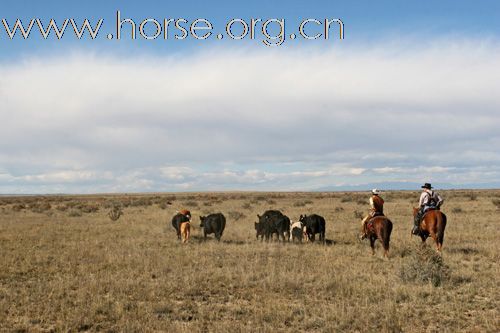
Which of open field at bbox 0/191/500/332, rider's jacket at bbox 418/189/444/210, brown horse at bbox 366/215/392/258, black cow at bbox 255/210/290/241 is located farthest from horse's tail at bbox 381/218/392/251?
black cow at bbox 255/210/290/241

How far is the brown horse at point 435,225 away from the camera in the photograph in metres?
15.0

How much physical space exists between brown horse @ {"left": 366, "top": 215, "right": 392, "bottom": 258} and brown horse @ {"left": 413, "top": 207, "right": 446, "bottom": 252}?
139 cm

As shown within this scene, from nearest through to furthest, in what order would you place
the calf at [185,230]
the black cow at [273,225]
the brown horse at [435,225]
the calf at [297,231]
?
the brown horse at [435,225], the calf at [185,230], the calf at [297,231], the black cow at [273,225]

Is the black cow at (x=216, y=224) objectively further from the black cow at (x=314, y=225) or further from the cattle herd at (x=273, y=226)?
the black cow at (x=314, y=225)

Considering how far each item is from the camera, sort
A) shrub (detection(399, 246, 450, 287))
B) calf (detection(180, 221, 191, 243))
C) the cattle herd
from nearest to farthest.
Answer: shrub (detection(399, 246, 450, 287)) < calf (detection(180, 221, 191, 243)) < the cattle herd

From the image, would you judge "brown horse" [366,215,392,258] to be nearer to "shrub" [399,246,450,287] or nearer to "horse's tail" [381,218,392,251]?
"horse's tail" [381,218,392,251]

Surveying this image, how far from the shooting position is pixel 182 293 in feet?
33.6

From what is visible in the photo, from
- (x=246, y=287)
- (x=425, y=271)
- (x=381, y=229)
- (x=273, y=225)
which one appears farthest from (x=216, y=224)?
(x=425, y=271)

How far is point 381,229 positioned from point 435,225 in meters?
1.87

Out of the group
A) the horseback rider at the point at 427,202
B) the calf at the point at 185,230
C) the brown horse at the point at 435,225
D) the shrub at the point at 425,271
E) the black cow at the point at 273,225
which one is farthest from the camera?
the black cow at the point at 273,225

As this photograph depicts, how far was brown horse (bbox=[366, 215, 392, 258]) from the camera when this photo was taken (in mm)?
14695

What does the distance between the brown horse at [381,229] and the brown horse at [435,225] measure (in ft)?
4.58

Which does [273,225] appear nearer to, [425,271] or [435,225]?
[435,225]

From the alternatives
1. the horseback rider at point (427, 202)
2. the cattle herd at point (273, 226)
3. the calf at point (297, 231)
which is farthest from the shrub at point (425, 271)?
the calf at point (297, 231)
